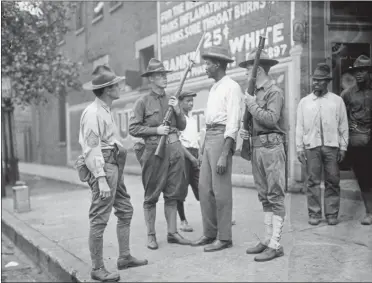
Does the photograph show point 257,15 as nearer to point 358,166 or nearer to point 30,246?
point 358,166

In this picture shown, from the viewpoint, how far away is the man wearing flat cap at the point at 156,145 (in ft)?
15.6

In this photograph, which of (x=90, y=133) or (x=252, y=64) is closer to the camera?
(x=90, y=133)

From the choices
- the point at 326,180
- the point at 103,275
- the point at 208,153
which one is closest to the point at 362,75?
the point at 326,180

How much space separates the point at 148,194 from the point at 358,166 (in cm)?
267

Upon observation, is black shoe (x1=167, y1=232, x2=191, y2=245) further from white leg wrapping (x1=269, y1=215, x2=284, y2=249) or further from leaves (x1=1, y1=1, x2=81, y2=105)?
leaves (x1=1, y1=1, x2=81, y2=105)

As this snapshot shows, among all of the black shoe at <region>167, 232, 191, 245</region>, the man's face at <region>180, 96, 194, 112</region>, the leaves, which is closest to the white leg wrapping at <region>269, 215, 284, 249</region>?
the black shoe at <region>167, 232, 191, 245</region>

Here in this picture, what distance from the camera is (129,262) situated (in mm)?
4141

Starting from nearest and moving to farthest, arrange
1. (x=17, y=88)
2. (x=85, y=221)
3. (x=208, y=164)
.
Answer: (x=208, y=164) < (x=85, y=221) < (x=17, y=88)

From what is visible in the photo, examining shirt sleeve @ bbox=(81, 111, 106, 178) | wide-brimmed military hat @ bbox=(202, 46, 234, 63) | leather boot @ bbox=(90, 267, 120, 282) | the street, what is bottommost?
the street

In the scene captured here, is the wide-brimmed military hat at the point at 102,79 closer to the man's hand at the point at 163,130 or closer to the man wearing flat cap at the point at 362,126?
the man's hand at the point at 163,130

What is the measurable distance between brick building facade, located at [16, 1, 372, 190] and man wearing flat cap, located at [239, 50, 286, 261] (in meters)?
3.17

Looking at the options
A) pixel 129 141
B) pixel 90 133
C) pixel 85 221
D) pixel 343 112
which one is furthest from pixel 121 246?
pixel 129 141

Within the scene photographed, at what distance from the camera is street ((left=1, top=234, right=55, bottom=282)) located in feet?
16.3

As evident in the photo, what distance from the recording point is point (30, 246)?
18.7ft
